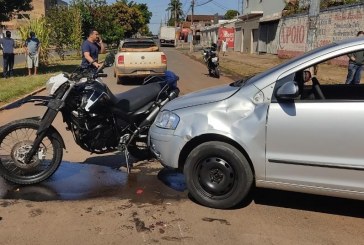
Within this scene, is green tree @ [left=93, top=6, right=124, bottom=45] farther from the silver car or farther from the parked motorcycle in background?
the silver car

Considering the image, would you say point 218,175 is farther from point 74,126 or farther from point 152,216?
point 74,126

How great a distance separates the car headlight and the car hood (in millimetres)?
77

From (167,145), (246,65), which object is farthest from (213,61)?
(167,145)

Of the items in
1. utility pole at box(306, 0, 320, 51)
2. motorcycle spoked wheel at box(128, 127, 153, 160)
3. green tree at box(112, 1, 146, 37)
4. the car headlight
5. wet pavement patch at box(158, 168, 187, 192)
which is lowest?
wet pavement patch at box(158, 168, 187, 192)

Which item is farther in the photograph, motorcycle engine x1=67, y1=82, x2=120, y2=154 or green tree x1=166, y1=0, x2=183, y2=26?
green tree x1=166, y1=0, x2=183, y2=26

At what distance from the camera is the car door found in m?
3.89

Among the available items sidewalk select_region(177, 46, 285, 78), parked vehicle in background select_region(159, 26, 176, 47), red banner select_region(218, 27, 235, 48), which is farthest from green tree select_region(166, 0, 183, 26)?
sidewalk select_region(177, 46, 285, 78)

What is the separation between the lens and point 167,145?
14.9 ft

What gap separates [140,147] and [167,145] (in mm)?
1278

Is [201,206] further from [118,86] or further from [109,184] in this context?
[118,86]

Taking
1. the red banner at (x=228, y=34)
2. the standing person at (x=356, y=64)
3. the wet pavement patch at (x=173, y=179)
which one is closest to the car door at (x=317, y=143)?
the standing person at (x=356, y=64)

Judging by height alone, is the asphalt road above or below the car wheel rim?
below

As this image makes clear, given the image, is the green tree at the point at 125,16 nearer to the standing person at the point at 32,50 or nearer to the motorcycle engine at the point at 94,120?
the standing person at the point at 32,50

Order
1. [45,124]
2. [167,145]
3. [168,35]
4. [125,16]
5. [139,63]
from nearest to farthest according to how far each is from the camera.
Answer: [167,145] → [45,124] → [139,63] → [125,16] → [168,35]
